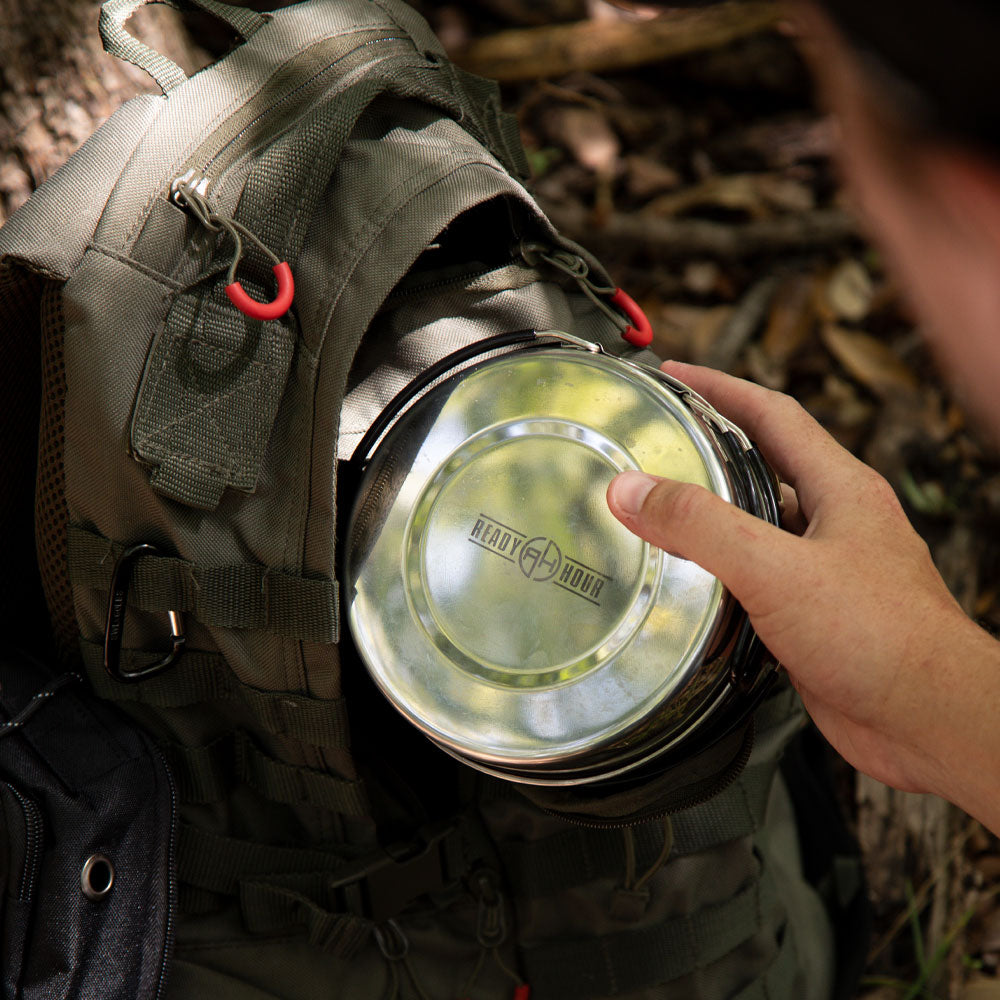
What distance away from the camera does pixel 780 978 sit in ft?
4.59

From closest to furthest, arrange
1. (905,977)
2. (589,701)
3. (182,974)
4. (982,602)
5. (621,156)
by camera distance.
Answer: (589,701) < (182,974) < (905,977) < (982,602) < (621,156)

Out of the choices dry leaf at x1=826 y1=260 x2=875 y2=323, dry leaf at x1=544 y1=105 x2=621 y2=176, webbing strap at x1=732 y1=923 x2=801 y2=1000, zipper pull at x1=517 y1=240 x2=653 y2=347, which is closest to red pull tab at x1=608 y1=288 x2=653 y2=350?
zipper pull at x1=517 y1=240 x2=653 y2=347

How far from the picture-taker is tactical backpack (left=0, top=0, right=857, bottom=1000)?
1086 mm

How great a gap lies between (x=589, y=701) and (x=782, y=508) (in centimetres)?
33

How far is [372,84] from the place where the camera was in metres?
1.15

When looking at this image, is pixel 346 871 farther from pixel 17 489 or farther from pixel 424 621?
pixel 17 489

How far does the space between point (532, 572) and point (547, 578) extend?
0.02 m

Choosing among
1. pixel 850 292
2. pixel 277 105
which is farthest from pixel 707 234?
pixel 277 105

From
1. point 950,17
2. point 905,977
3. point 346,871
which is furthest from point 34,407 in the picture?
point 905,977

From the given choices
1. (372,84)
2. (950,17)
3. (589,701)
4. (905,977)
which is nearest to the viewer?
(950,17)

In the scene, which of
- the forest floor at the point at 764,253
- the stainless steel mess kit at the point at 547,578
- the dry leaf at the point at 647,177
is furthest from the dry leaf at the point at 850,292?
the stainless steel mess kit at the point at 547,578

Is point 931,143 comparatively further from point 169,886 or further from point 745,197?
point 745,197

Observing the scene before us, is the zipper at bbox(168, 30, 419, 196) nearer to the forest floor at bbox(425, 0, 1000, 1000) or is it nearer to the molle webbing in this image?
the molle webbing

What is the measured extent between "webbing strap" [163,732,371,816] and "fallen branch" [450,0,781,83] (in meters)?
1.90
